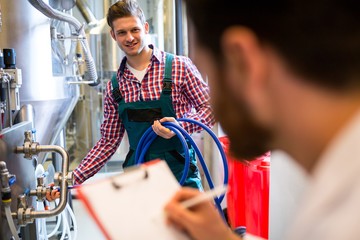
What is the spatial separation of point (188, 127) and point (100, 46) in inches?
74.4

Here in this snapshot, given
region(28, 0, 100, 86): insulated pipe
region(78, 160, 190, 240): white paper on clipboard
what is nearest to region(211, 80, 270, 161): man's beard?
region(78, 160, 190, 240): white paper on clipboard

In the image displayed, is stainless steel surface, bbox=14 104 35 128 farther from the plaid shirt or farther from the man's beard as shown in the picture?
the man's beard

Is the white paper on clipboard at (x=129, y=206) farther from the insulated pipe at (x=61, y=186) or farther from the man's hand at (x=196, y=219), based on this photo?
the insulated pipe at (x=61, y=186)

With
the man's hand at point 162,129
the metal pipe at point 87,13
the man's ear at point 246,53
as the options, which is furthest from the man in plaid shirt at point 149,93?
the metal pipe at point 87,13

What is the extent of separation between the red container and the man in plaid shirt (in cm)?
22

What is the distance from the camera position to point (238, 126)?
52 cm

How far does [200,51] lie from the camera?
521mm

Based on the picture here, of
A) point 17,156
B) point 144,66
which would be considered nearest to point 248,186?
point 144,66

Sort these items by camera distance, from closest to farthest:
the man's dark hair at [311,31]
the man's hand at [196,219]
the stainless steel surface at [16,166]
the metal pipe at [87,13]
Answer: the man's dark hair at [311,31] → the man's hand at [196,219] → the stainless steel surface at [16,166] → the metal pipe at [87,13]

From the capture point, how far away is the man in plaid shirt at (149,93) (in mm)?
1621

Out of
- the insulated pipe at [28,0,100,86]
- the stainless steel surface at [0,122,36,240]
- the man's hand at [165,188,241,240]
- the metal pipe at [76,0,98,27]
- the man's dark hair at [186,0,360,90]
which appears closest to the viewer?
the man's dark hair at [186,0,360,90]

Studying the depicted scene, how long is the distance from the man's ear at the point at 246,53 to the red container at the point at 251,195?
1068mm

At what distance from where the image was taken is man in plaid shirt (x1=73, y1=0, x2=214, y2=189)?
1621mm

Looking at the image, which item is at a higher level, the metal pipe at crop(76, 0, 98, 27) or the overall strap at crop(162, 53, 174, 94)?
the metal pipe at crop(76, 0, 98, 27)
